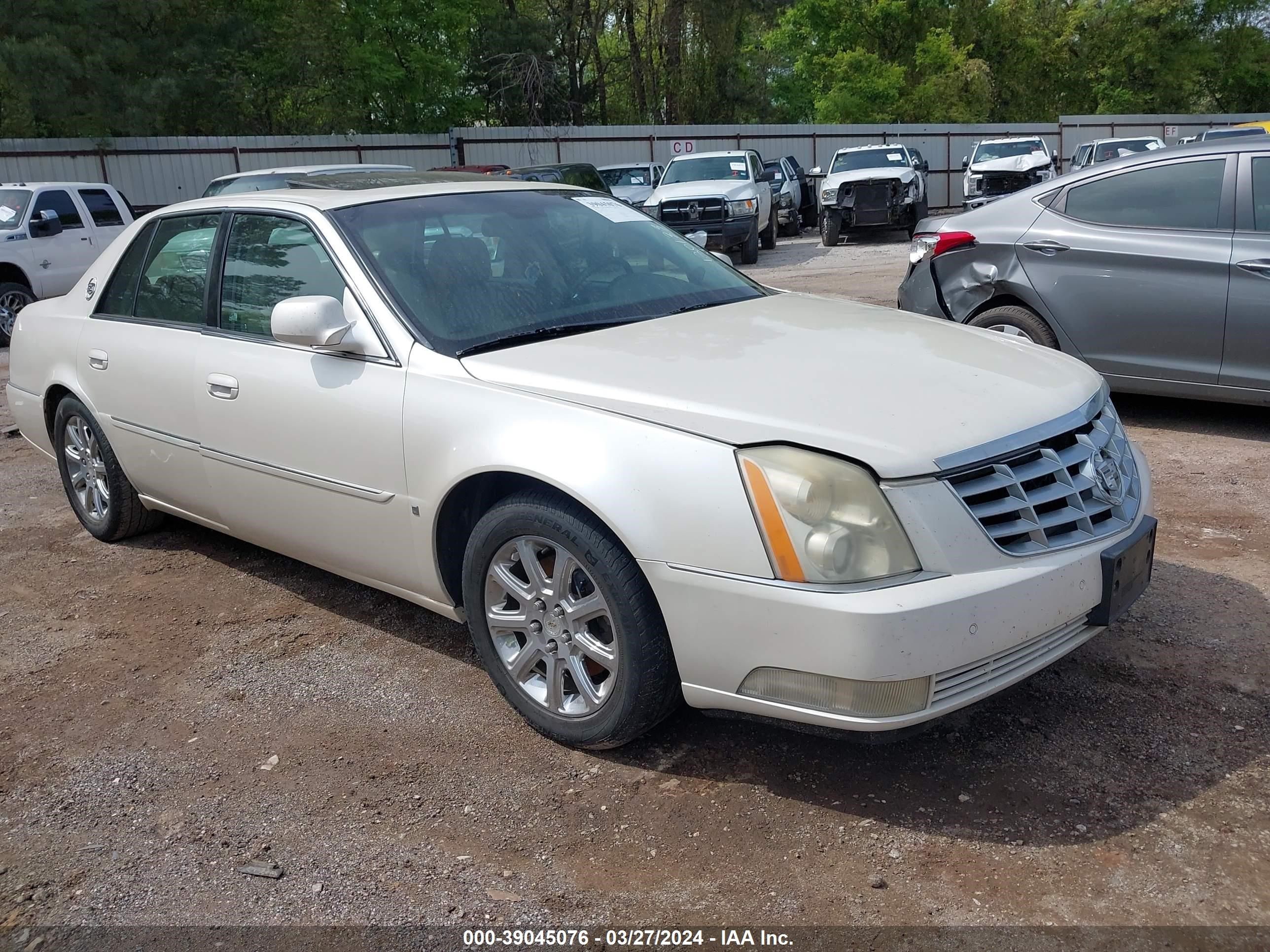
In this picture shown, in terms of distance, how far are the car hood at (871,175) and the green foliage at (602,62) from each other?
44.8 ft

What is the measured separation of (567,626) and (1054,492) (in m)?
1.35

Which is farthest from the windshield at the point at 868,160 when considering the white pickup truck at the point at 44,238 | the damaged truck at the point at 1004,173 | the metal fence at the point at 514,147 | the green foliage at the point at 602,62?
the white pickup truck at the point at 44,238

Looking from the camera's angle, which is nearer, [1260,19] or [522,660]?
[522,660]

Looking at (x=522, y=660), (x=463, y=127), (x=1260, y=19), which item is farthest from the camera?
(x=1260, y=19)

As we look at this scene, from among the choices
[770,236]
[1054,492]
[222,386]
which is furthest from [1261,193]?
[770,236]

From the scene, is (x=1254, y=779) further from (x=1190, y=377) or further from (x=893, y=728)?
(x=1190, y=377)

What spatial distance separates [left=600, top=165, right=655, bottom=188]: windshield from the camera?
21578 mm

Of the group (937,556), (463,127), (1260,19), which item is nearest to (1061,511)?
(937,556)

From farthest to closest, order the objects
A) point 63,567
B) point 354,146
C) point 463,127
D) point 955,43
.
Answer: point 955,43, point 463,127, point 354,146, point 63,567

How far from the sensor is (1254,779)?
9.55 ft

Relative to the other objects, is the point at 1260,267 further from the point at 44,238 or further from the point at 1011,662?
the point at 44,238

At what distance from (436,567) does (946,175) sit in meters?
32.0

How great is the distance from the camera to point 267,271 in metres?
4.11

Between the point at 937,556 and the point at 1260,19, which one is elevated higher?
the point at 1260,19
